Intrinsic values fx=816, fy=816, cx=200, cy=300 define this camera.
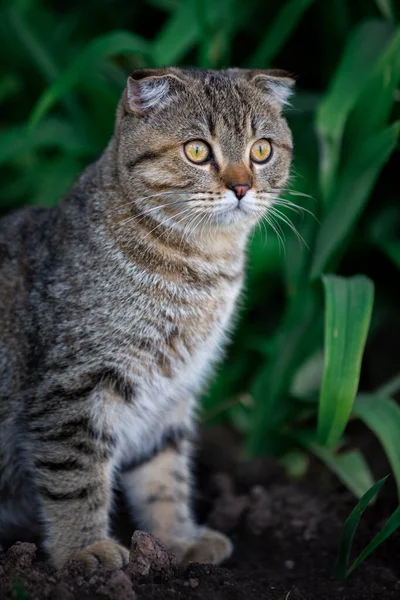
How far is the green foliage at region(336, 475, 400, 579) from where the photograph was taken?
2.28m

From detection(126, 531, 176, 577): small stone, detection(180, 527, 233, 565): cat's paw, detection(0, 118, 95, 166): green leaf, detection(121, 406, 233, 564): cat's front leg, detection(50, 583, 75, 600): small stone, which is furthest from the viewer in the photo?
detection(0, 118, 95, 166): green leaf

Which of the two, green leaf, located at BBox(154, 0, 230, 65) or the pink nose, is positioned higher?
green leaf, located at BBox(154, 0, 230, 65)

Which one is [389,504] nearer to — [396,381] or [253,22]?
[396,381]

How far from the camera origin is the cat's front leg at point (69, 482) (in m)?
2.42

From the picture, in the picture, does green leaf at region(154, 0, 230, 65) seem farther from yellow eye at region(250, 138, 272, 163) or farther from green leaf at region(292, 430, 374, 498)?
green leaf at region(292, 430, 374, 498)

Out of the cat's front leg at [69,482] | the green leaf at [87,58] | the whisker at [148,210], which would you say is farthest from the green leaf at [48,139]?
the cat's front leg at [69,482]

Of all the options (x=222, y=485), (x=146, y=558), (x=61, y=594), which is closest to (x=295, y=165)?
(x=222, y=485)

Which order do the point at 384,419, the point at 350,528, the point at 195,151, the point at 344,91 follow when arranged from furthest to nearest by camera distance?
1. the point at 344,91
2. the point at 384,419
3. the point at 195,151
4. the point at 350,528

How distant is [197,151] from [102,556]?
4.07 feet

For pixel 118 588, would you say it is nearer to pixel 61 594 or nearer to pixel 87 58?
pixel 61 594

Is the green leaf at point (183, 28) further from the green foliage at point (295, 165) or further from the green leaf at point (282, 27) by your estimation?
the green leaf at point (282, 27)

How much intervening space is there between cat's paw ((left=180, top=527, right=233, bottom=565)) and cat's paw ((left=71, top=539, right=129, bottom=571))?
338mm

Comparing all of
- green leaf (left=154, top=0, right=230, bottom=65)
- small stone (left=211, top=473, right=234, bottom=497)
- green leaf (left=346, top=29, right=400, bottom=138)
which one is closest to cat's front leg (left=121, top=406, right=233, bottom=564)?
small stone (left=211, top=473, right=234, bottom=497)

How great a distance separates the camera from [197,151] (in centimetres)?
251
